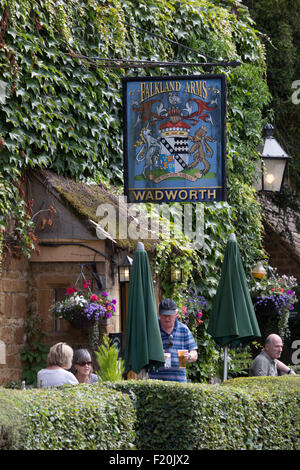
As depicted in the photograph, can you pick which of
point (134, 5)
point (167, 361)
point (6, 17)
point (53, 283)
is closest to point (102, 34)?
point (134, 5)

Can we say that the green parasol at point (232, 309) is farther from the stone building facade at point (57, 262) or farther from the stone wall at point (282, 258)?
the stone wall at point (282, 258)

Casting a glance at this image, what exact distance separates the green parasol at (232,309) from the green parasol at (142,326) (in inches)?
41.1

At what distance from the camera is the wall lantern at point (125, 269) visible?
11.7 m

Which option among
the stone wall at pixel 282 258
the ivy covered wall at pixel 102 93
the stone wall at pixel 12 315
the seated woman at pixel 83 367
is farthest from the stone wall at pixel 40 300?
the stone wall at pixel 282 258

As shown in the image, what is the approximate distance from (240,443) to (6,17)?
229 inches

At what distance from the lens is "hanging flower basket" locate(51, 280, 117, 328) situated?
11000 millimetres

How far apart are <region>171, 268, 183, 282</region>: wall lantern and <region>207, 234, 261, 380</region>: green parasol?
111 inches

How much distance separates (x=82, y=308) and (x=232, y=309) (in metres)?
2.06

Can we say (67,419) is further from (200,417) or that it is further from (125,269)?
(125,269)

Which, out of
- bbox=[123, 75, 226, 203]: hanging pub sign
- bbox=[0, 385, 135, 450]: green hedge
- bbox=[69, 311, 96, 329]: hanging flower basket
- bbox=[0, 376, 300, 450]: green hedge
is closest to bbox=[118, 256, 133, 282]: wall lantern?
bbox=[123, 75, 226, 203]: hanging pub sign

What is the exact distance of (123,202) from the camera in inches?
491

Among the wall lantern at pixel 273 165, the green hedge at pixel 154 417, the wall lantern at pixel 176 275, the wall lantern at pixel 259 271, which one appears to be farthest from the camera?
the wall lantern at pixel 259 271

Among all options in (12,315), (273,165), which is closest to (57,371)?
(12,315)
